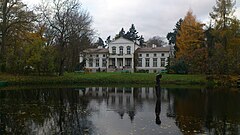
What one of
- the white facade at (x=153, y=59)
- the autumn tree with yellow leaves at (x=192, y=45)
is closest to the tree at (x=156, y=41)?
the white facade at (x=153, y=59)

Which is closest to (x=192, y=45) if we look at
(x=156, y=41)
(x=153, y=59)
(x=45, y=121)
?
(x=153, y=59)

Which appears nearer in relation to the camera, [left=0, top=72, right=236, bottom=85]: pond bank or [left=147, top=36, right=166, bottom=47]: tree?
[left=0, top=72, right=236, bottom=85]: pond bank

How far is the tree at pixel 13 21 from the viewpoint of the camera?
36688 mm

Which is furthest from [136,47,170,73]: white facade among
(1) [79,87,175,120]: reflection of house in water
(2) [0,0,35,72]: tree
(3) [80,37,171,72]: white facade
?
(1) [79,87,175,120]: reflection of house in water

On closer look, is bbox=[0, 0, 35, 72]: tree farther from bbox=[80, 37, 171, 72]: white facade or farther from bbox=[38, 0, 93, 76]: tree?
bbox=[80, 37, 171, 72]: white facade

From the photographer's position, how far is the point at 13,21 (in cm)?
3747

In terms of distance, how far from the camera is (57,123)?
447 inches

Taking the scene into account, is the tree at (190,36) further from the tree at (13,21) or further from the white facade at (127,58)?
the tree at (13,21)

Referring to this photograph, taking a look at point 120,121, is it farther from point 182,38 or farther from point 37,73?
→ point 182,38

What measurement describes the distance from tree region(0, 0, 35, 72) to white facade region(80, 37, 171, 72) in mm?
30219

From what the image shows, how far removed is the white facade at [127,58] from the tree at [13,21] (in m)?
30.2

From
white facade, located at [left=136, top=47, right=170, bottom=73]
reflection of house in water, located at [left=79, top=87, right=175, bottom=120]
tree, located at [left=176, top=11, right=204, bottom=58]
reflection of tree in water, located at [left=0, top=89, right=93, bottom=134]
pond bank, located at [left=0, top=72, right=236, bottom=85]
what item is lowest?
reflection of house in water, located at [left=79, top=87, right=175, bottom=120]

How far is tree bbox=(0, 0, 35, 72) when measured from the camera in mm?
36688

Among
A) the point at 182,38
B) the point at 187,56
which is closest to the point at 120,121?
the point at 187,56
